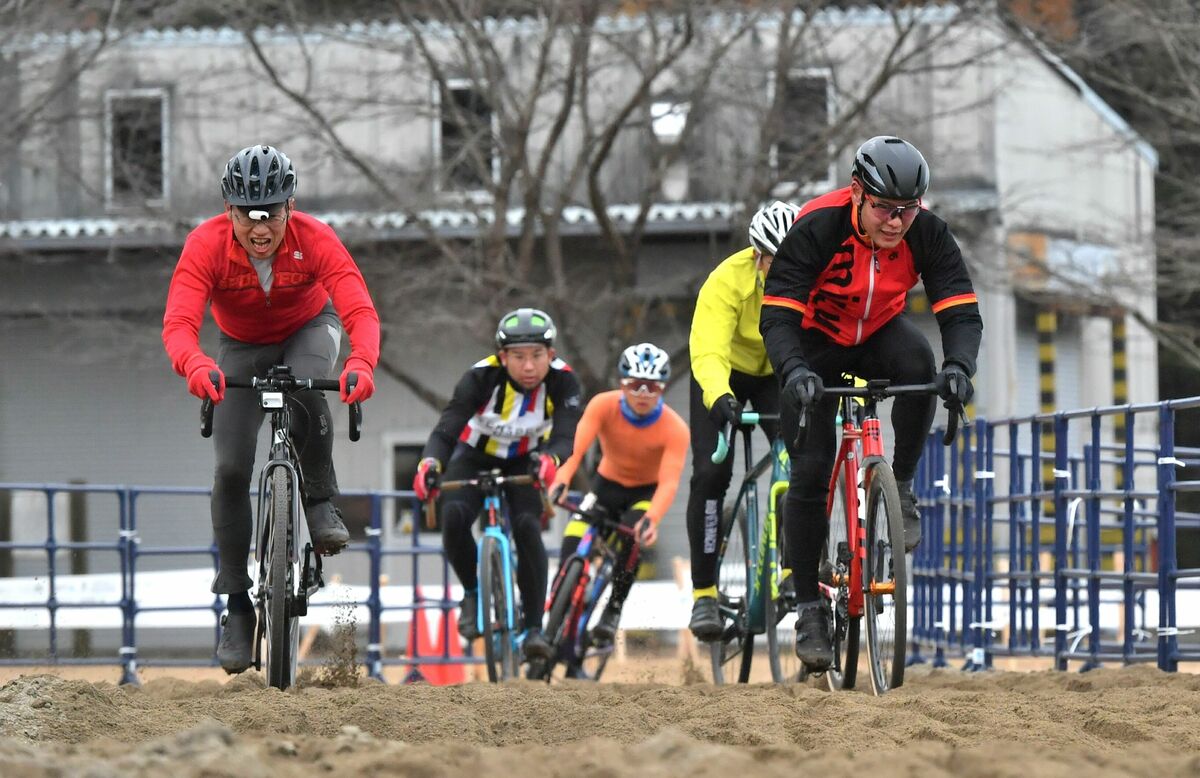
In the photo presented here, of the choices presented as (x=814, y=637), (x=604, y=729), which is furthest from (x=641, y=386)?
(x=604, y=729)

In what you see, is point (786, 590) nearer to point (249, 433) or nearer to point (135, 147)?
point (249, 433)

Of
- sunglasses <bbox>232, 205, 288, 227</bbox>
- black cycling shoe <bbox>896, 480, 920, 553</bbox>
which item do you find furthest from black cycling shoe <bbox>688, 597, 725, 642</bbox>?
sunglasses <bbox>232, 205, 288, 227</bbox>

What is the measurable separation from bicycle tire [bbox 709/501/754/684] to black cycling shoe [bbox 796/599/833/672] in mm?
1934

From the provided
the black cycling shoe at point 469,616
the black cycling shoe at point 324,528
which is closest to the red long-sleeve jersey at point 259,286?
the black cycling shoe at point 324,528

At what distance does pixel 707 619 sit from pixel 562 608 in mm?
1917

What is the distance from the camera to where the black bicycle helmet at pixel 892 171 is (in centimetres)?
761

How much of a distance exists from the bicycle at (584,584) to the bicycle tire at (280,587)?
12.4ft

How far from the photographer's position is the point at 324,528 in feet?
28.7

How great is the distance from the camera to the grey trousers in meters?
8.54

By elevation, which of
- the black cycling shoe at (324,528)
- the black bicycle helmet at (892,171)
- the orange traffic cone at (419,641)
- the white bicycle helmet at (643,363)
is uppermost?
the black bicycle helmet at (892,171)

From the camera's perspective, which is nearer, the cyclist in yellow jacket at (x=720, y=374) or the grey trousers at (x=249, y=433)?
the grey trousers at (x=249, y=433)

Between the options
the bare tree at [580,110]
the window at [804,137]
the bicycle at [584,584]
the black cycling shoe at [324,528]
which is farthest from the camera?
the window at [804,137]

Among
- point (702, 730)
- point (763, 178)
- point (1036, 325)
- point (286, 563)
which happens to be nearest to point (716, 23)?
point (763, 178)

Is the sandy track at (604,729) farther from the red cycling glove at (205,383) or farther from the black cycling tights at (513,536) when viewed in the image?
the black cycling tights at (513,536)
